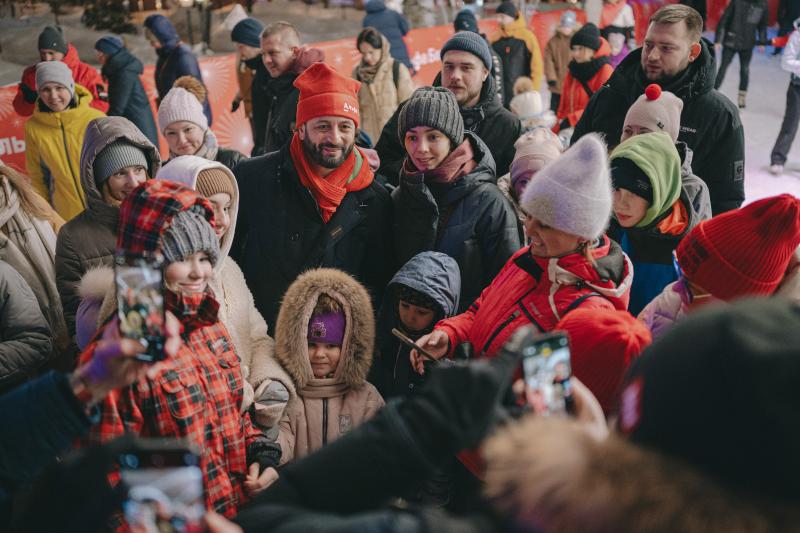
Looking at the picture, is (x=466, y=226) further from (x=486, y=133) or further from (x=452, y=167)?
(x=486, y=133)

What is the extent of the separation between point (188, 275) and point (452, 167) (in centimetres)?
144

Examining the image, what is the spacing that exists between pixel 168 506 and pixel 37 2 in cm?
987

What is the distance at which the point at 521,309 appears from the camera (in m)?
2.05

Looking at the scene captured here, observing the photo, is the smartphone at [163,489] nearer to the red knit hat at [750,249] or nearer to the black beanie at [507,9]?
the red knit hat at [750,249]

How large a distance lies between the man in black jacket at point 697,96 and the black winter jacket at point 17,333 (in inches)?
122

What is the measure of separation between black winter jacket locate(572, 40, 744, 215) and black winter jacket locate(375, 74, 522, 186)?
1.95 ft

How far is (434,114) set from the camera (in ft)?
9.62

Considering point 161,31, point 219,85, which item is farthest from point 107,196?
point 219,85

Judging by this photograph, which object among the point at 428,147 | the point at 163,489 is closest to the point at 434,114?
the point at 428,147

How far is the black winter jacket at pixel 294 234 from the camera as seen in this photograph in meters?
2.96

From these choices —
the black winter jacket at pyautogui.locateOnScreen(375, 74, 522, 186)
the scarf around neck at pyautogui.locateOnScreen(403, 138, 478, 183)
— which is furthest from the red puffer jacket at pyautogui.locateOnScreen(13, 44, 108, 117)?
the scarf around neck at pyautogui.locateOnScreen(403, 138, 478, 183)

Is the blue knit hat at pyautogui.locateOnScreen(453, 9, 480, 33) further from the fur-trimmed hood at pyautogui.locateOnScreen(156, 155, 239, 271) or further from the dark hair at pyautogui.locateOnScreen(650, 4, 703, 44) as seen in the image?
the fur-trimmed hood at pyautogui.locateOnScreen(156, 155, 239, 271)

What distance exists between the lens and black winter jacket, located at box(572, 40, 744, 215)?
3521 millimetres

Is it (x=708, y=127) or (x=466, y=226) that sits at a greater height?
(x=708, y=127)
